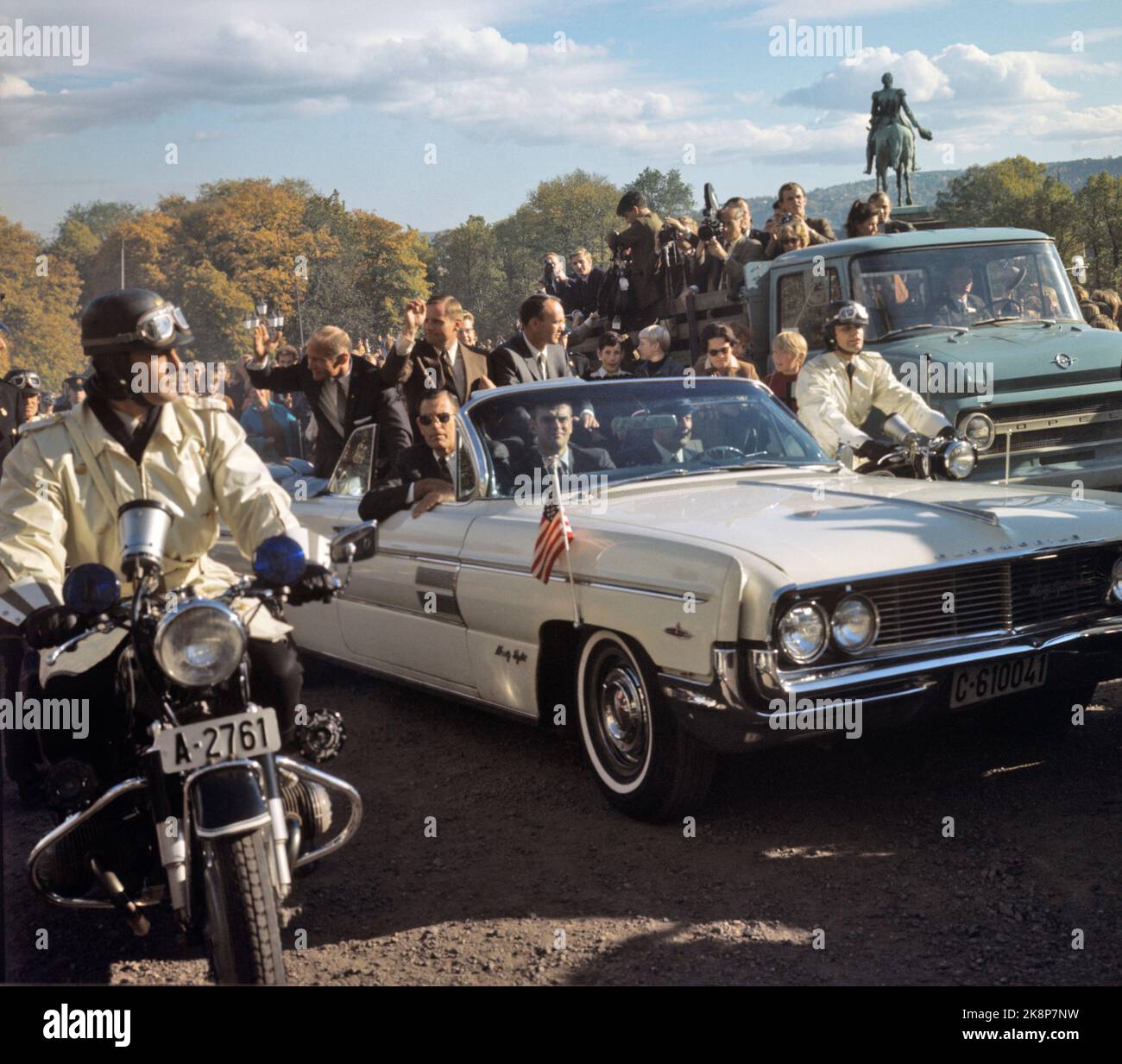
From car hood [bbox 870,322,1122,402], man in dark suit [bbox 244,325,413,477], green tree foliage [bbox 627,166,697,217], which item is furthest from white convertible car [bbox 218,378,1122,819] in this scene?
green tree foliage [bbox 627,166,697,217]

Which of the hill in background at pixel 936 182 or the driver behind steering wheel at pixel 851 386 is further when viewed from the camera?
the hill in background at pixel 936 182

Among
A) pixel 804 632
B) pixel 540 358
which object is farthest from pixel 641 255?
pixel 804 632

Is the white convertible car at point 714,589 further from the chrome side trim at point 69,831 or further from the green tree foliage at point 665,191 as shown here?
the green tree foliage at point 665,191

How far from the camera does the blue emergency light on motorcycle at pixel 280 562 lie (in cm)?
372

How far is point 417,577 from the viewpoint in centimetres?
682

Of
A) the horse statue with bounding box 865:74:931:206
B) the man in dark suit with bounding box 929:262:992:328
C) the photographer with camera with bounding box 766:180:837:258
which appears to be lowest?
the man in dark suit with bounding box 929:262:992:328

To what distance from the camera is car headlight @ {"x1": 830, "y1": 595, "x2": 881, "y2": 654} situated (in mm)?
5125

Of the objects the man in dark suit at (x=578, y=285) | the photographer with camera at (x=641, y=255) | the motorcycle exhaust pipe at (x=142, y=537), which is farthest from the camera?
the man in dark suit at (x=578, y=285)

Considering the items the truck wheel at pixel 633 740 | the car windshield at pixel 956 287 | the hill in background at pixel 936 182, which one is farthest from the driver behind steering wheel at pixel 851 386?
the hill in background at pixel 936 182

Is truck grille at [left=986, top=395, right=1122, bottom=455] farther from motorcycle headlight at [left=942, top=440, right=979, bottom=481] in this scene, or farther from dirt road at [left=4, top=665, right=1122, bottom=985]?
dirt road at [left=4, top=665, right=1122, bottom=985]

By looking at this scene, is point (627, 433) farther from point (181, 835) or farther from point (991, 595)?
point (181, 835)

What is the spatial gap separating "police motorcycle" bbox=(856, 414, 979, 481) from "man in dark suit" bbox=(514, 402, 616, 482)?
144cm

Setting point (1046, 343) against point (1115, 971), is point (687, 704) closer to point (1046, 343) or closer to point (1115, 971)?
point (1115, 971)

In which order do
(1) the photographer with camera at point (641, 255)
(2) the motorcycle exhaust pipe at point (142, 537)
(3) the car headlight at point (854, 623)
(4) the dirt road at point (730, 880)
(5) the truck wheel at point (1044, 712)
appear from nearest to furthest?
(2) the motorcycle exhaust pipe at point (142, 537), (4) the dirt road at point (730, 880), (3) the car headlight at point (854, 623), (5) the truck wheel at point (1044, 712), (1) the photographer with camera at point (641, 255)
